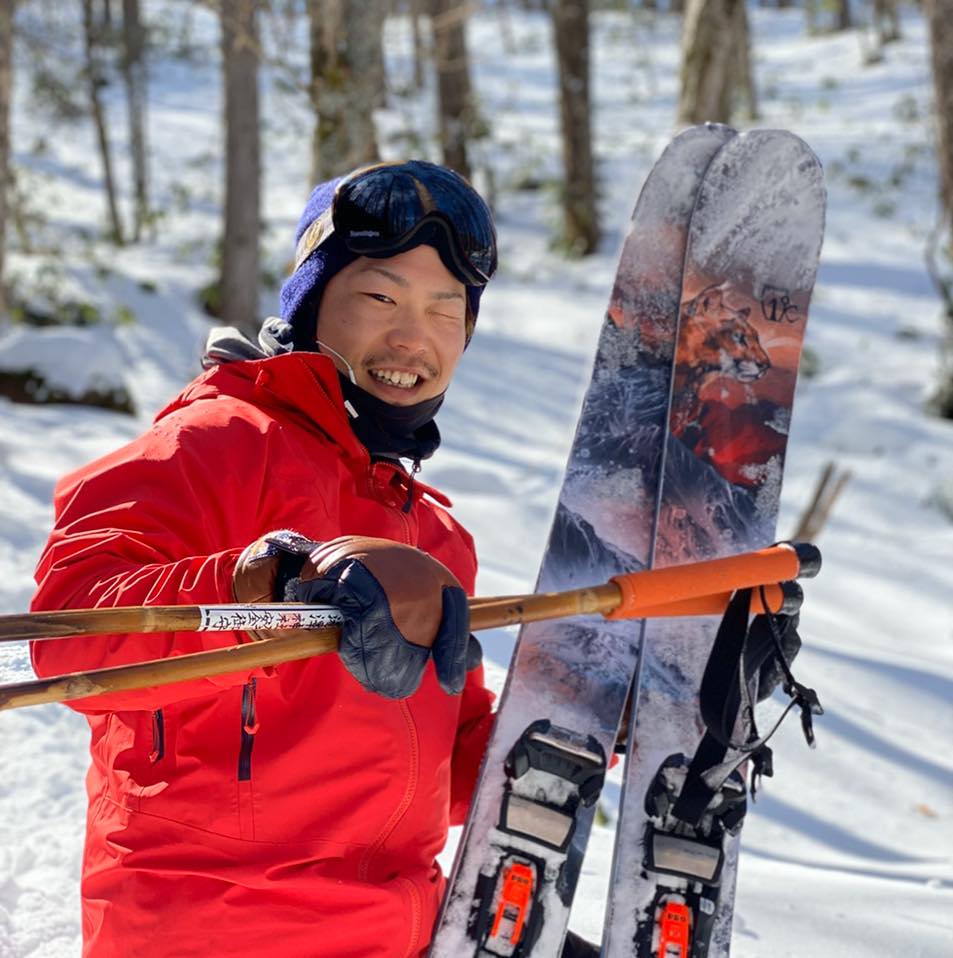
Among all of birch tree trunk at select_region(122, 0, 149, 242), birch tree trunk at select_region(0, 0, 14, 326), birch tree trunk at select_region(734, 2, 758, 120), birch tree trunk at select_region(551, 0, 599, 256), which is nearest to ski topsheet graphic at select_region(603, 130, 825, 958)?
birch tree trunk at select_region(0, 0, 14, 326)

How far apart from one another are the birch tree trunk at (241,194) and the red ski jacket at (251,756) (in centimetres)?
989

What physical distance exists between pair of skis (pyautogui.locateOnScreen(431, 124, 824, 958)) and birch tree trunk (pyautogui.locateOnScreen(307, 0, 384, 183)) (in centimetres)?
409

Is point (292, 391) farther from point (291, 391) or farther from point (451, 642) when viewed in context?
point (451, 642)

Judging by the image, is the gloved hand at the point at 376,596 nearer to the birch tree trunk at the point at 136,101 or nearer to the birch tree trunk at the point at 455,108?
the birch tree trunk at the point at 455,108

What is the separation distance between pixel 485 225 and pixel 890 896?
187 cm

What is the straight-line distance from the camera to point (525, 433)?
32.2 feet

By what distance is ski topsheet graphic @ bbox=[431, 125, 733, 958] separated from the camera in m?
2.04

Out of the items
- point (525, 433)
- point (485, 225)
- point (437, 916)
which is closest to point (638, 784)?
point (437, 916)

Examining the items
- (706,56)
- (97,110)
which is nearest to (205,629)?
(706,56)

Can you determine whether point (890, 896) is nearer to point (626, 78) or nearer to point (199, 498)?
point (199, 498)

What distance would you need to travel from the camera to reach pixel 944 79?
8.13 m

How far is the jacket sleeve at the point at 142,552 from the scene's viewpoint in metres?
1.25

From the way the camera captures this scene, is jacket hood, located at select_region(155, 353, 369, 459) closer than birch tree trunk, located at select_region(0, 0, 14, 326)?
Yes

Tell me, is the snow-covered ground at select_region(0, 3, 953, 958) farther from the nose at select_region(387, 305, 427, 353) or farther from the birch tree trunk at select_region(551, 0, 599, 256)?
the nose at select_region(387, 305, 427, 353)
